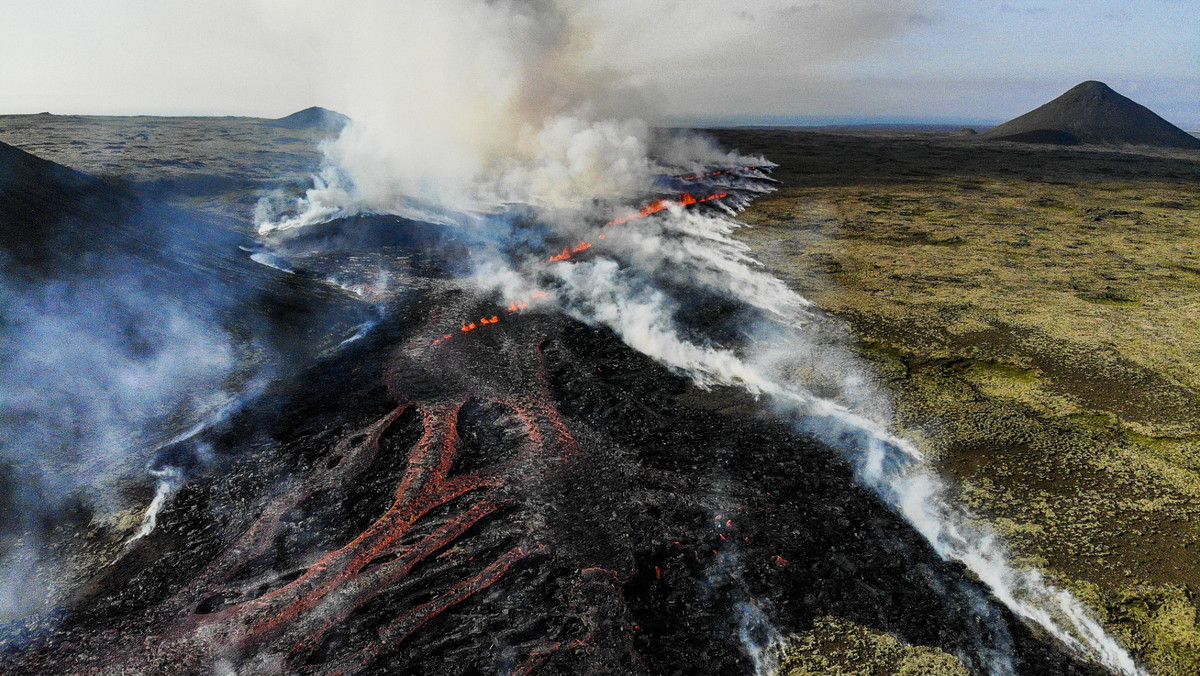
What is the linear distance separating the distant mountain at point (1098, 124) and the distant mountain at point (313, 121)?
83088mm

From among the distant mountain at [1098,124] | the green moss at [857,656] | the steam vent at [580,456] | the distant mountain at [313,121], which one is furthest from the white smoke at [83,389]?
the distant mountain at [1098,124]

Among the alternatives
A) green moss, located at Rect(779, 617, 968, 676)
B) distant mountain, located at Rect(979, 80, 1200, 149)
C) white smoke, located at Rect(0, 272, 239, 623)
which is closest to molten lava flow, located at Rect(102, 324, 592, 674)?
white smoke, located at Rect(0, 272, 239, 623)

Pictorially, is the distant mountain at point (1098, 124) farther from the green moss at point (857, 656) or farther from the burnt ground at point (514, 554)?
the green moss at point (857, 656)

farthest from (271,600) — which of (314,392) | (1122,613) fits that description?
(1122,613)

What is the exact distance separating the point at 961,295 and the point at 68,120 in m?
80.6

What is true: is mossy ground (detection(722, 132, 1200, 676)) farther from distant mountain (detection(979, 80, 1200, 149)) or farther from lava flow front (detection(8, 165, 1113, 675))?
distant mountain (detection(979, 80, 1200, 149))

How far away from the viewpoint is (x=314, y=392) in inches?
360

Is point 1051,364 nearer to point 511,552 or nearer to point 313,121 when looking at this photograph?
point 511,552

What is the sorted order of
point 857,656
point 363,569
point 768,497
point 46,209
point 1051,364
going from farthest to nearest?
point 46,209 → point 1051,364 → point 768,497 → point 363,569 → point 857,656

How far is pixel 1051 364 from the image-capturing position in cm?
984

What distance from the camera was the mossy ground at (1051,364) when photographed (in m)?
5.68

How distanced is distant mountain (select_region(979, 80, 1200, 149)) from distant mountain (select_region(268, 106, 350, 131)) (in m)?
83.1

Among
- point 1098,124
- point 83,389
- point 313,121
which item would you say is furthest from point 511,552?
point 1098,124

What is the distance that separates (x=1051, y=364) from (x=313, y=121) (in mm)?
85008
